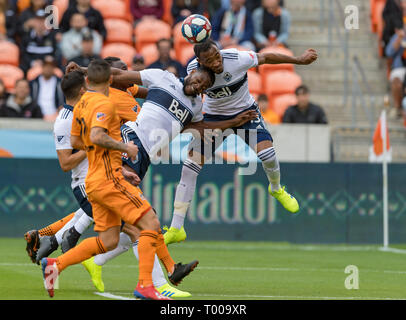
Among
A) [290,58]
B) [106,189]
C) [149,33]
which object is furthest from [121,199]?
A: [149,33]

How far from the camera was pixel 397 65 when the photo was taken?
20.2m

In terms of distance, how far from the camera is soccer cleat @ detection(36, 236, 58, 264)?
32.1ft

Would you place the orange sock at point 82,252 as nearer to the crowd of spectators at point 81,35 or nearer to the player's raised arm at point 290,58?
the player's raised arm at point 290,58

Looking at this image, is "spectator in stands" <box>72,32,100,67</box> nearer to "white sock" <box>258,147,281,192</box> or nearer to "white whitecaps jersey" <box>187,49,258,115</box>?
"white whitecaps jersey" <box>187,49,258,115</box>

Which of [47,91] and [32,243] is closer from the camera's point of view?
[32,243]

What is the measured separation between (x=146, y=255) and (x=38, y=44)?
38.2 ft

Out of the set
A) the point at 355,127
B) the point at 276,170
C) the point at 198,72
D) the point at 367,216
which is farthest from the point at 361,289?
the point at 355,127

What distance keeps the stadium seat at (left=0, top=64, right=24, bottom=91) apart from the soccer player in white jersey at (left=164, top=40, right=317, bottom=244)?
27.5ft

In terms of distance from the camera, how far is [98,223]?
853cm

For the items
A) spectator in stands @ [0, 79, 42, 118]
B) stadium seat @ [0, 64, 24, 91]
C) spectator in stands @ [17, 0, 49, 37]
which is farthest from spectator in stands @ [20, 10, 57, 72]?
spectator in stands @ [0, 79, 42, 118]

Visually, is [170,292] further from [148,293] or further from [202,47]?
[202,47]

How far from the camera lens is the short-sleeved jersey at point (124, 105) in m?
10.0

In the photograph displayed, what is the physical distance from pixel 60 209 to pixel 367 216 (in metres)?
5.81

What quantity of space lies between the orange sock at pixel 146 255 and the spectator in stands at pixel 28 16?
38.6 ft
